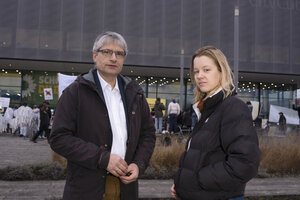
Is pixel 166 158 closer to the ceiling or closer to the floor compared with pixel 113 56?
closer to the floor

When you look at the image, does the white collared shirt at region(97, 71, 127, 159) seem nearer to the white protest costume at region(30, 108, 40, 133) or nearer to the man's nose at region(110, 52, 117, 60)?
the man's nose at region(110, 52, 117, 60)

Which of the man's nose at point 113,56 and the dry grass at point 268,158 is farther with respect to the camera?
the dry grass at point 268,158

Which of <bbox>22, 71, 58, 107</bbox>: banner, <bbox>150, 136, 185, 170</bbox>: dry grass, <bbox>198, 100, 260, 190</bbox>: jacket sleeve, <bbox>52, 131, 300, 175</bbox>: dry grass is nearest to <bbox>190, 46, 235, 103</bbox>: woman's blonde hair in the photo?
<bbox>198, 100, 260, 190</bbox>: jacket sleeve

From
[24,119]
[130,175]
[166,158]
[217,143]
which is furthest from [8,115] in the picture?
[217,143]

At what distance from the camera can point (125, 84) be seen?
2.59 metres

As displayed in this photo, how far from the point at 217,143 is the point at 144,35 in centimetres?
2589

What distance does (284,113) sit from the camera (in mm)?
18656

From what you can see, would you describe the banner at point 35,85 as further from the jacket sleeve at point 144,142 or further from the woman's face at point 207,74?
the woman's face at point 207,74

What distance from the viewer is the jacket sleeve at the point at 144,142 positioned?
8.06ft

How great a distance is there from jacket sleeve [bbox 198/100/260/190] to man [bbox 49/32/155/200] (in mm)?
659

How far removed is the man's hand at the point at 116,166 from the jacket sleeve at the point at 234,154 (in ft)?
1.89

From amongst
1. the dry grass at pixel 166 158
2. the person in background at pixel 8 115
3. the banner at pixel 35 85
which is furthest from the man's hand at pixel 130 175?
the banner at pixel 35 85

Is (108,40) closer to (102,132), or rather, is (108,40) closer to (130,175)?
(102,132)

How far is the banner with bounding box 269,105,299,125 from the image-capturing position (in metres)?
18.2
